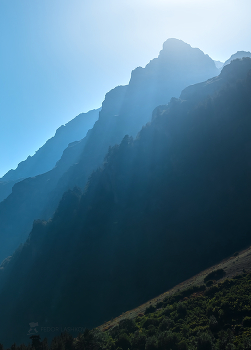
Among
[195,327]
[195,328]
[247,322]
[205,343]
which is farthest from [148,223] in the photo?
[205,343]

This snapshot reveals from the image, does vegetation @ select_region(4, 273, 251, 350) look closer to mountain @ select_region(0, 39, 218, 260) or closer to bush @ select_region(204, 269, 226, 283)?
bush @ select_region(204, 269, 226, 283)

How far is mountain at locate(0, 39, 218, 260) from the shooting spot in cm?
13038

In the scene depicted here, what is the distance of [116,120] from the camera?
454 ft

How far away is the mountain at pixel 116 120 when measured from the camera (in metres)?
130

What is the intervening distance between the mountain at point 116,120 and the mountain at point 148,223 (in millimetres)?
51362

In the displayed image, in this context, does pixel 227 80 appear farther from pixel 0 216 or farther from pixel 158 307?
pixel 0 216

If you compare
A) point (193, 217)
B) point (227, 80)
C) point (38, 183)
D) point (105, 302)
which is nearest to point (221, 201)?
point (193, 217)

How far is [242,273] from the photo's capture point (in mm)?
22094

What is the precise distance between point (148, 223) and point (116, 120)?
3809 inches

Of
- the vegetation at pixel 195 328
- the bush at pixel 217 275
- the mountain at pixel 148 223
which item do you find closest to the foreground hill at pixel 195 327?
the vegetation at pixel 195 328

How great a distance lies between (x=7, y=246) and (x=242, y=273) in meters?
148

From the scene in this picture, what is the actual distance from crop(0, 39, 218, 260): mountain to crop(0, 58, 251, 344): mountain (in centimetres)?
5136

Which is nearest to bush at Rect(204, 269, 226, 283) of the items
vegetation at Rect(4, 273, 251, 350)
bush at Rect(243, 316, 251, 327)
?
vegetation at Rect(4, 273, 251, 350)

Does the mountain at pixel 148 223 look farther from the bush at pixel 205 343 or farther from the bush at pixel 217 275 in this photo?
the bush at pixel 205 343
